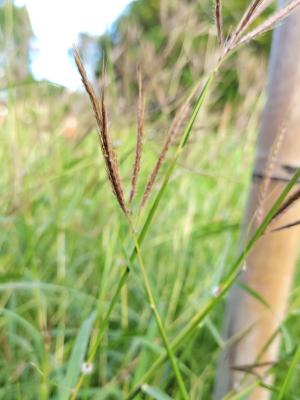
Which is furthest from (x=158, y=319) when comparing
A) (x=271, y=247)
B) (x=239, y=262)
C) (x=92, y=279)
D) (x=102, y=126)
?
(x=92, y=279)

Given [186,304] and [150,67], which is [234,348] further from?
[150,67]

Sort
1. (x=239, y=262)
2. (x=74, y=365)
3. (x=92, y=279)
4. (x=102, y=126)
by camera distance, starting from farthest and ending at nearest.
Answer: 1. (x=92, y=279)
2. (x=74, y=365)
3. (x=239, y=262)
4. (x=102, y=126)

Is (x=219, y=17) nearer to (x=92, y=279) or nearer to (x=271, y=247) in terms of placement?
(x=271, y=247)

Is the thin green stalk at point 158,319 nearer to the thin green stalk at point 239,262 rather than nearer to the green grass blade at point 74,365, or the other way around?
the thin green stalk at point 239,262

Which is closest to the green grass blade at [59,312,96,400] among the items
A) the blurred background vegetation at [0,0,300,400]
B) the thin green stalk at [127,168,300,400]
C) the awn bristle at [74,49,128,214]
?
the blurred background vegetation at [0,0,300,400]

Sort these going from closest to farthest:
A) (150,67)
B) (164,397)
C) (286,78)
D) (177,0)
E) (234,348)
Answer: (164,397) → (286,78) → (234,348) → (150,67) → (177,0)

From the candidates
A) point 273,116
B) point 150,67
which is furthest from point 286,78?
point 150,67
